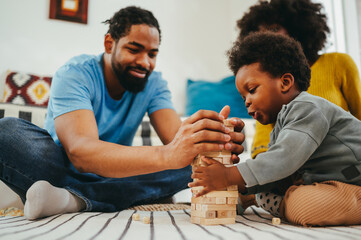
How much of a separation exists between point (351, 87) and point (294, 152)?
81cm

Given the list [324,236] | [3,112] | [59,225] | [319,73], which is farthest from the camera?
[3,112]

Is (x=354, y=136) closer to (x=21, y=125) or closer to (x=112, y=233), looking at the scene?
(x=112, y=233)

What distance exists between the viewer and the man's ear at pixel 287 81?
1.01 meters

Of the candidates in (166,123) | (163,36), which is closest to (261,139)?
(166,123)

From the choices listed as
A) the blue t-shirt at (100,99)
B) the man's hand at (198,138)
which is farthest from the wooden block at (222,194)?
the blue t-shirt at (100,99)

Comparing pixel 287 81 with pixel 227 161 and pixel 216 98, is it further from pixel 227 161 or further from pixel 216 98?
pixel 216 98

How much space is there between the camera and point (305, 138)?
797 millimetres

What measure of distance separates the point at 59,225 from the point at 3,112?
1061mm

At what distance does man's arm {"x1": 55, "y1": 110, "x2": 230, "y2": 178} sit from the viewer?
2.68 ft

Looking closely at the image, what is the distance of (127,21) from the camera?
1398 millimetres

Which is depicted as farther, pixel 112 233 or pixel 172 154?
pixel 172 154

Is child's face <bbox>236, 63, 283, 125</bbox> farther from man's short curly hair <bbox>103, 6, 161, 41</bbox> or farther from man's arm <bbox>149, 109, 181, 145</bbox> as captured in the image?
man's short curly hair <bbox>103, 6, 161, 41</bbox>

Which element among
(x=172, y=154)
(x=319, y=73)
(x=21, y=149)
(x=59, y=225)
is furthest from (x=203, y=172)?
(x=319, y=73)

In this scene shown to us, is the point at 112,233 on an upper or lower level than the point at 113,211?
upper
